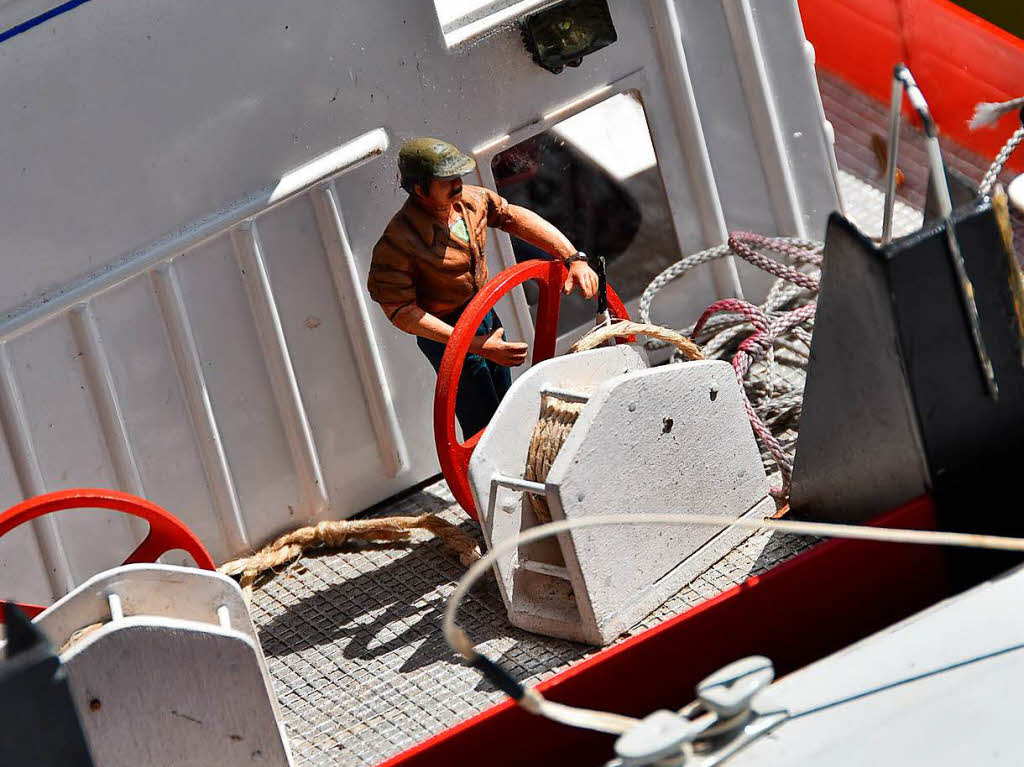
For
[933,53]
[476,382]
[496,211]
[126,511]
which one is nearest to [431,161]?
[496,211]

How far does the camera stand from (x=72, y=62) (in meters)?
4.25

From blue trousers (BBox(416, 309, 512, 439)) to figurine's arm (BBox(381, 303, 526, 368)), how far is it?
0.17 meters

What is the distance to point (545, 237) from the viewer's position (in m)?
4.50

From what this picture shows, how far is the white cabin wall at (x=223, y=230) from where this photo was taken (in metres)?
4.31

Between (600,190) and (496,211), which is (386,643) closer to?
(496,211)

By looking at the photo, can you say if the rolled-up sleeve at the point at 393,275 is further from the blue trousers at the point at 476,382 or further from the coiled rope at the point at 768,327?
the coiled rope at the point at 768,327

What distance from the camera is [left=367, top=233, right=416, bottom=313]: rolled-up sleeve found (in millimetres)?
4273

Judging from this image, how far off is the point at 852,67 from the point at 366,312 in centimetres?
364

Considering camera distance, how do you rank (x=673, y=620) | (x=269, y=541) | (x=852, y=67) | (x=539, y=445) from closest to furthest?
1. (x=673, y=620)
2. (x=539, y=445)
3. (x=269, y=541)
4. (x=852, y=67)

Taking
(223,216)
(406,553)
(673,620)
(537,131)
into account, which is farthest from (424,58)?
(673,620)

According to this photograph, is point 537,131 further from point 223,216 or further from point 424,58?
point 223,216

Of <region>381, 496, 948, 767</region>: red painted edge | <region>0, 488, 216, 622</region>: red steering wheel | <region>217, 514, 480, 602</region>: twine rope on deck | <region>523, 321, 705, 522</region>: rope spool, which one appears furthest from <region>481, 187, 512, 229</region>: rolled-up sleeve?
<region>381, 496, 948, 767</region>: red painted edge

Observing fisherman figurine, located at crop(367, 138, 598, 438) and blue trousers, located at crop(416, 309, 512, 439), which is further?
blue trousers, located at crop(416, 309, 512, 439)

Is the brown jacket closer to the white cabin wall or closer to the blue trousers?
the blue trousers
